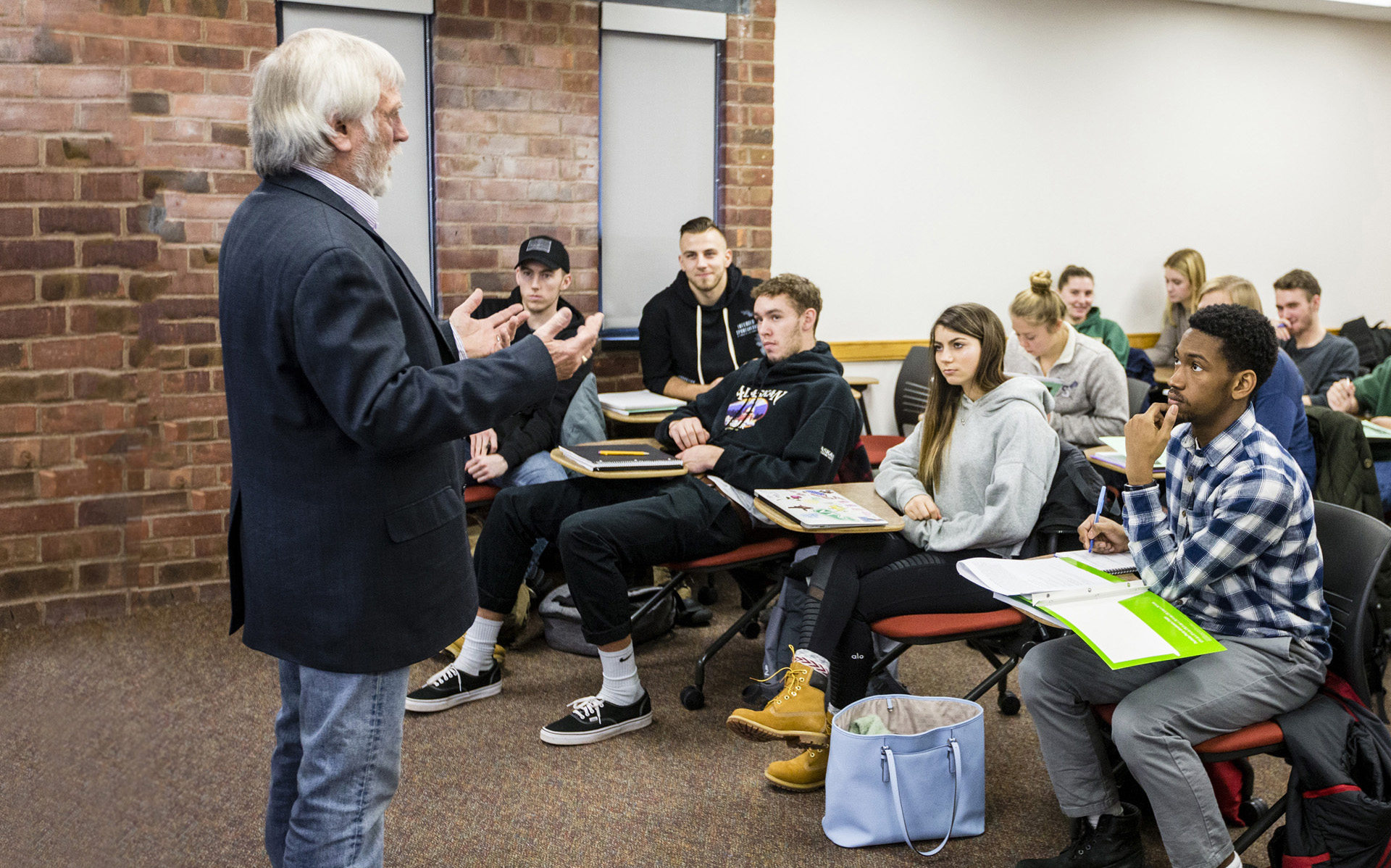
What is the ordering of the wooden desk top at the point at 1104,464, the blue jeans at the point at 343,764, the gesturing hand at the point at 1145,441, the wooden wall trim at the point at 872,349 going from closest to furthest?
the blue jeans at the point at 343,764 → the gesturing hand at the point at 1145,441 → the wooden desk top at the point at 1104,464 → the wooden wall trim at the point at 872,349

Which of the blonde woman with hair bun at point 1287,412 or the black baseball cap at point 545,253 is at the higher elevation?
the black baseball cap at point 545,253

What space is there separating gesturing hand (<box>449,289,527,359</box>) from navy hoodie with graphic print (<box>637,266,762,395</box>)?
92.8 inches

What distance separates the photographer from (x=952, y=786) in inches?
87.4

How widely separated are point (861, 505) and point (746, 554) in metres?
0.45

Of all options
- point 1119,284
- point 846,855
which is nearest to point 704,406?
point 846,855

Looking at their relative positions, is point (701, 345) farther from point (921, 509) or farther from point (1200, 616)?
point (1200, 616)

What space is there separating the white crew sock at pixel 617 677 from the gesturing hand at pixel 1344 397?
122 inches

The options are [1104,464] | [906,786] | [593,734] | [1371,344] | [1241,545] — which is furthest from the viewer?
[1371,344]

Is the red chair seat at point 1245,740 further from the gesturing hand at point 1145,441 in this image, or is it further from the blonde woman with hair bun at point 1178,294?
the blonde woman with hair bun at point 1178,294

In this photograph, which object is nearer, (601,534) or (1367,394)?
(601,534)

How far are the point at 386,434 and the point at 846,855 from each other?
1.46m

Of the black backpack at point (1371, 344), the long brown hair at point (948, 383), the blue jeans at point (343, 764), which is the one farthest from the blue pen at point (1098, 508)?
the black backpack at point (1371, 344)

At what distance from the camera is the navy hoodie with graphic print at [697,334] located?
4.22 m

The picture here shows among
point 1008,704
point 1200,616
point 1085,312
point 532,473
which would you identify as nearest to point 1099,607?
point 1200,616
